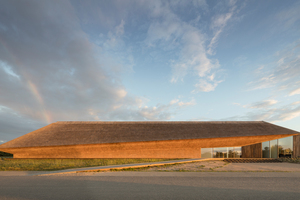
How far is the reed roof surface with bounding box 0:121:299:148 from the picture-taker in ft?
73.3

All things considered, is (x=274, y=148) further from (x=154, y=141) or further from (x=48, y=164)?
(x=48, y=164)

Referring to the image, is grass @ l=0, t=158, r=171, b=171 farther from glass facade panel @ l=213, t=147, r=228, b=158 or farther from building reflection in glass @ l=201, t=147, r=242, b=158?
glass facade panel @ l=213, t=147, r=228, b=158

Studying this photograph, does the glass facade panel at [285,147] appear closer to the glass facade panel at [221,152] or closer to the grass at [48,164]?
the glass facade panel at [221,152]

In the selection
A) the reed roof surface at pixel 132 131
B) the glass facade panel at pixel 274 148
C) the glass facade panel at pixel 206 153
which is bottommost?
the glass facade panel at pixel 206 153

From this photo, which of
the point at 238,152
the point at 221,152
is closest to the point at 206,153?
the point at 221,152

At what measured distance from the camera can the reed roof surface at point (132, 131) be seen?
73.3 ft

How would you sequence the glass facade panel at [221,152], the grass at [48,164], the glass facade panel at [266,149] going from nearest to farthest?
1. the grass at [48,164]
2. the glass facade panel at [266,149]
3. the glass facade panel at [221,152]

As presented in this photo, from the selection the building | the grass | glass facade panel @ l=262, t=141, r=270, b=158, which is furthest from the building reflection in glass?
the grass

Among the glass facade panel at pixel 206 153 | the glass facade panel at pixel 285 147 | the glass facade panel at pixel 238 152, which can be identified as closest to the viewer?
the glass facade panel at pixel 285 147

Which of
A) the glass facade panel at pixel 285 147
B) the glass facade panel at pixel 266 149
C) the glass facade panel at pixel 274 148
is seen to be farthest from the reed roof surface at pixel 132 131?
the glass facade panel at pixel 266 149

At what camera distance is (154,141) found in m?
22.8

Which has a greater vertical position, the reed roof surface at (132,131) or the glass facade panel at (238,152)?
the reed roof surface at (132,131)

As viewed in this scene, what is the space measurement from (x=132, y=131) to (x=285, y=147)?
798 inches

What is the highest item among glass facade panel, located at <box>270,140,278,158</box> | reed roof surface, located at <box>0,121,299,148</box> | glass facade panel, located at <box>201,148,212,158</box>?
reed roof surface, located at <box>0,121,299,148</box>
